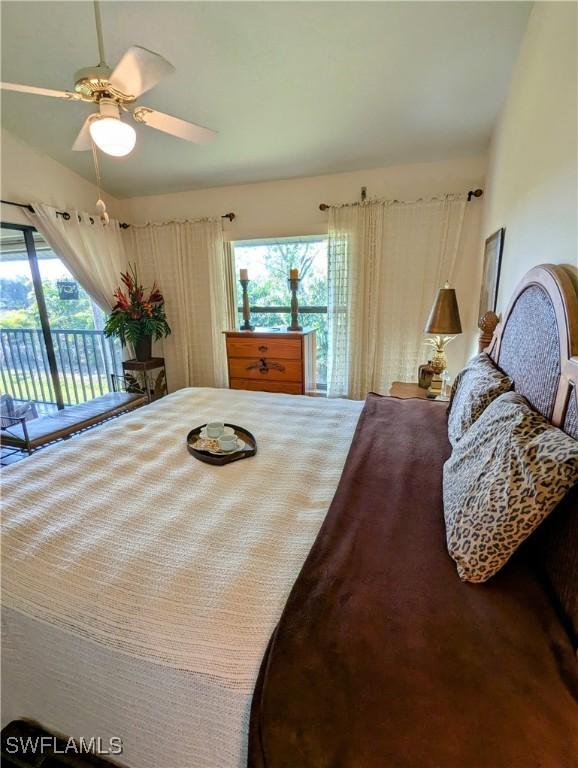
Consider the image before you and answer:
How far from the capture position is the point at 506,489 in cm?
79

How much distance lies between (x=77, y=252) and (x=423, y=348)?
3.46m

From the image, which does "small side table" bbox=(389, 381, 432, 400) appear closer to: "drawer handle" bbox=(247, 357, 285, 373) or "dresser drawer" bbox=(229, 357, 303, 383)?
"dresser drawer" bbox=(229, 357, 303, 383)

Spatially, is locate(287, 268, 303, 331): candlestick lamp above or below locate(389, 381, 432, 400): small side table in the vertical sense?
above

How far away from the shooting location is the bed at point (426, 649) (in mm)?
567

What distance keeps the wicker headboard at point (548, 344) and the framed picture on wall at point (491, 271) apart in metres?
0.76

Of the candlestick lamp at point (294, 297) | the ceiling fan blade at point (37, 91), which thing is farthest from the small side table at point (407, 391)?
the ceiling fan blade at point (37, 91)

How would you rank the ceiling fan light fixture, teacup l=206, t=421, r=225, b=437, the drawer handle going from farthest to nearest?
the drawer handle
teacup l=206, t=421, r=225, b=437
the ceiling fan light fixture

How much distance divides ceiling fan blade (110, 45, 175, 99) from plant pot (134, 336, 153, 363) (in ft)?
→ 8.49

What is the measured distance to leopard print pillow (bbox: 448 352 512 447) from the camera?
4.23 feet

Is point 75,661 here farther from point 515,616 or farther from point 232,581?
point 515,616

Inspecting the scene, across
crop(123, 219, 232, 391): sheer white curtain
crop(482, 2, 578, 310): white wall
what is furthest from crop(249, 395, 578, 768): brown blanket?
crop(123, 219, 232, 391): sheer white curtain

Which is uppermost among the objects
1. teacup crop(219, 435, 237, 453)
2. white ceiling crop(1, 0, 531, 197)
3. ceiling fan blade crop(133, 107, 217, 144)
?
white ceiling crop(1, 0, 531, 197)

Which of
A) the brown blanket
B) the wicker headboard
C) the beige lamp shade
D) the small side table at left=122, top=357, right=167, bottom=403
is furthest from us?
the small side table at left=122, top=357, right=167, bottom=403

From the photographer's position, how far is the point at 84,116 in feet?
9.00
